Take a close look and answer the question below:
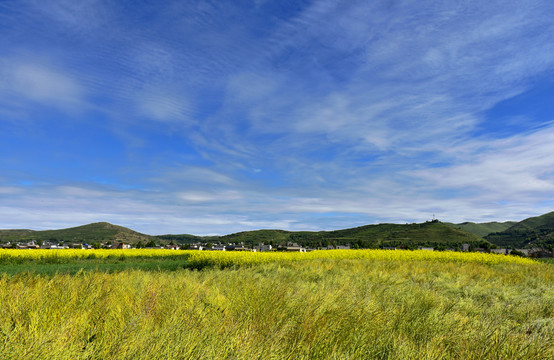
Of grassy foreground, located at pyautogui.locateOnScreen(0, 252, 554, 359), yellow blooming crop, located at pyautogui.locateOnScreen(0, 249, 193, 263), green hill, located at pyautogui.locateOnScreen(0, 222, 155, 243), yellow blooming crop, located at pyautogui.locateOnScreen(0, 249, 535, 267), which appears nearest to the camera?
grassy foreground, located at pyautogui.locateOnScreen(0, 252, 554, 359)

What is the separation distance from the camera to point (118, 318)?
3.76m

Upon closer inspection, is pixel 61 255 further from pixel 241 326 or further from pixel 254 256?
pixel 241 326

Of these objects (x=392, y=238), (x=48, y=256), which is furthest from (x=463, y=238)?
(x=48, y=256)

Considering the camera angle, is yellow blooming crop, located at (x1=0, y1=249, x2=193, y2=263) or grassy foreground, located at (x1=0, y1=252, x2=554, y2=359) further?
yellow blooming crop, located at (x1=0, y1=249, x2=193, y2=263)

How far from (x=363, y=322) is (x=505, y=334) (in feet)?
5.35

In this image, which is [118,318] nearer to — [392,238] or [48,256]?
[48,256]

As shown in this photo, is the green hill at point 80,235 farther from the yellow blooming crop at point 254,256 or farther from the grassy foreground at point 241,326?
the grassy foreground at point 241,326

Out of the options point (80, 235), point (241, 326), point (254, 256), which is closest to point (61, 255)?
point (254, 256)

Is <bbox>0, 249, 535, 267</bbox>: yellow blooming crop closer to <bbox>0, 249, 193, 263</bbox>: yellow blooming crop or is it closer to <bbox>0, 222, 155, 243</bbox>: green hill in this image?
<bbox>0, 249, 193, 263</bbox>: yellow blooming crop

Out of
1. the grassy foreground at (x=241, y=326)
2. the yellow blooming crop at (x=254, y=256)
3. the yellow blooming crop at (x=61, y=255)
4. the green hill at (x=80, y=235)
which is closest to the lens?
the grassy foreground at (x=241, y=326)

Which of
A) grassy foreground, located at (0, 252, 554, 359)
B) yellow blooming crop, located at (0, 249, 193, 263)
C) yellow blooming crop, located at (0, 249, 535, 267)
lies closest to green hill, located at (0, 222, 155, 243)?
yellow blooming crop, located at (0, 249, 193, 263)

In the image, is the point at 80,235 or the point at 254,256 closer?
the point at 254,256

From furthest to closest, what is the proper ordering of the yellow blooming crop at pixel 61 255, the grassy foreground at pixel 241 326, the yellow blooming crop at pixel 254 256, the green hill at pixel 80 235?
the green hill at pixel 80 235 → the yellow blooming crop at pixel 61 255 → the yellow blooming crop at pixel 254 256 → the grassy foreground at pixel 241 326

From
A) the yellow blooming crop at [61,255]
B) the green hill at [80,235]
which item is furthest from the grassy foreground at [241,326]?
the green hill at [80,235]
